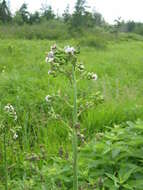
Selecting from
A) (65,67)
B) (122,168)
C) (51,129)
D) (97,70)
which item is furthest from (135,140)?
(97,70)

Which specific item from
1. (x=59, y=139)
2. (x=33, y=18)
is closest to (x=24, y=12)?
(x=33, y=18)

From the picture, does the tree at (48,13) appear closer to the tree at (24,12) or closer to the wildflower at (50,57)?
the tree at (24,12)

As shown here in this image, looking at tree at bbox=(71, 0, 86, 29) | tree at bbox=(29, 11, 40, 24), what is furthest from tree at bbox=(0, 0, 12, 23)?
tree at bbox=(71, 0, 86, 29)

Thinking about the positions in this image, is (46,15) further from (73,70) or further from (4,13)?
(73,70)

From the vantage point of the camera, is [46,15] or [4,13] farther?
[46,15]

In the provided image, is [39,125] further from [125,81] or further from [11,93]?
[125,81]

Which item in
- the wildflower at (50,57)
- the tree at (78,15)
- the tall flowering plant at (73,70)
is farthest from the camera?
the tree at (78,15)

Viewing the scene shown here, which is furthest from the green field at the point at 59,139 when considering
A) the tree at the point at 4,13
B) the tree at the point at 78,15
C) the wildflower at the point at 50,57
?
the tree at the point at 4,13

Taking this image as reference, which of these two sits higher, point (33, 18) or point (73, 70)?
point (33, 18)

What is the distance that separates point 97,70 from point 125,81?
5.36 feet

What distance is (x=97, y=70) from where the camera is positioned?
30.7 ft

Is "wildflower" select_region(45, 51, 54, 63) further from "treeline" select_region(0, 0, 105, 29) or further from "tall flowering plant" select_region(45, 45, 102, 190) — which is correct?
"treeline" select_region(0, 0, 105, 29)

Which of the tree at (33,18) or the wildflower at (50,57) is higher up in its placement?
the tree at (33,18)

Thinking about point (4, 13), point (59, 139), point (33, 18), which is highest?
point (4, 13)
